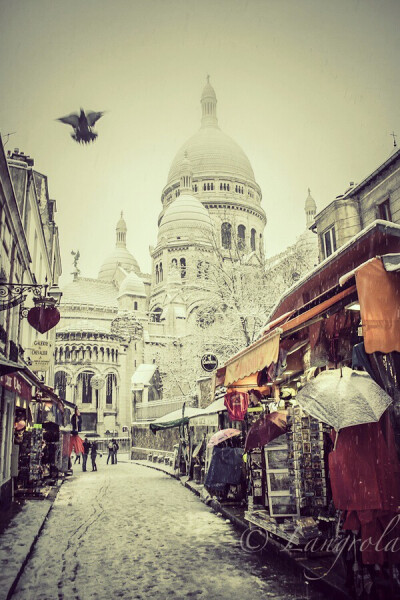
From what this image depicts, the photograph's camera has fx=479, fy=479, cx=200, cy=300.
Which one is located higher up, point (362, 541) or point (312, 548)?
point (362, 541)

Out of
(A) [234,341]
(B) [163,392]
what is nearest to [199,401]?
(A) [234,341]

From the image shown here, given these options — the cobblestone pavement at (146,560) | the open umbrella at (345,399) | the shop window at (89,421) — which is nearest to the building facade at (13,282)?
the cobblestone pavement at (146,560)

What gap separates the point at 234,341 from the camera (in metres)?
23.4

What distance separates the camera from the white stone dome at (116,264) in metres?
74.4

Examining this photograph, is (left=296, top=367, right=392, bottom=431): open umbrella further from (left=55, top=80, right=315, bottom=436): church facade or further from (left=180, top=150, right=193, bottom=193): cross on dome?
(left=180, top=150, right=193, bottom=193): cross on dome

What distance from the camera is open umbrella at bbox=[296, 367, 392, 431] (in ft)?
13.4

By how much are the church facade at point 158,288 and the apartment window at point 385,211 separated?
30.6ft

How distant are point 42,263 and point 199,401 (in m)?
8.50

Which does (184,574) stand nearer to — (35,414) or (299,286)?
(299,286)

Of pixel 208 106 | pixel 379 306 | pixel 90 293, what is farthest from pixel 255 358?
pixel 208 106

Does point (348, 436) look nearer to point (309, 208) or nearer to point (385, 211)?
point (385, 211)

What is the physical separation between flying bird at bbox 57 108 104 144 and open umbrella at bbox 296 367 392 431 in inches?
286

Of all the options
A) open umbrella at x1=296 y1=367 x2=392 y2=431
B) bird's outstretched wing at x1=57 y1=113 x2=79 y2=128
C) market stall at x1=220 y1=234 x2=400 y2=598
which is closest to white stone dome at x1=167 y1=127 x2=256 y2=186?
bird's outstretched wing at x1=57 y1=113 x2=79 y2=128

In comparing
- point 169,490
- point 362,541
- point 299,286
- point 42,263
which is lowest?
point 169,490
